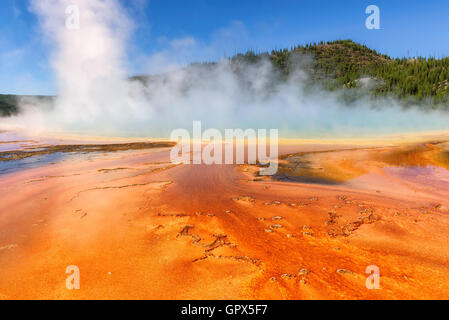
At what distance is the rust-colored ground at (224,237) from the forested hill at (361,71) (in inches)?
1579

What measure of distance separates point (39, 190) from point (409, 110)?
42104 millimetres

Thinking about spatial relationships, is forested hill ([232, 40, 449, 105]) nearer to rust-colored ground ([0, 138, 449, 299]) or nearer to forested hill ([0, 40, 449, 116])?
forested hill ([0, 40, 449, 116])

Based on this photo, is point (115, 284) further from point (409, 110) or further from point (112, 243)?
point (409, 110)

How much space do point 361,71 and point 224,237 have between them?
196 ft

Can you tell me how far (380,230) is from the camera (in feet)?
10.9

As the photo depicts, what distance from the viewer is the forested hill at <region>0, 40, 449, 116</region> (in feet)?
Result: 127

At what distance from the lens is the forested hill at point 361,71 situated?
3878cm

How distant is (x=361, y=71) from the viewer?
51.2 metres

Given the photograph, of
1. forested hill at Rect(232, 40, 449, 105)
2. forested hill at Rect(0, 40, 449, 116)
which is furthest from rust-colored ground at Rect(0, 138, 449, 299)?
forested hill at Rect(232, 40, 449, 105)

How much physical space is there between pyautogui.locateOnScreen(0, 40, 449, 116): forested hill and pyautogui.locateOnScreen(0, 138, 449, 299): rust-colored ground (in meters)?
40.1

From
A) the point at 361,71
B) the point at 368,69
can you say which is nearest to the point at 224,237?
the point at 361,71

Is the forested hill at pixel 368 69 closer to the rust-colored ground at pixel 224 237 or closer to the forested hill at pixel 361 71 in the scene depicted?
the forested hill at pixel 361 71

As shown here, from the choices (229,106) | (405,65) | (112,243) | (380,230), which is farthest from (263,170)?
(405,65)

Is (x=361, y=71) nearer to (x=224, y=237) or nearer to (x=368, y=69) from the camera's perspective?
(x=368, y=69)
